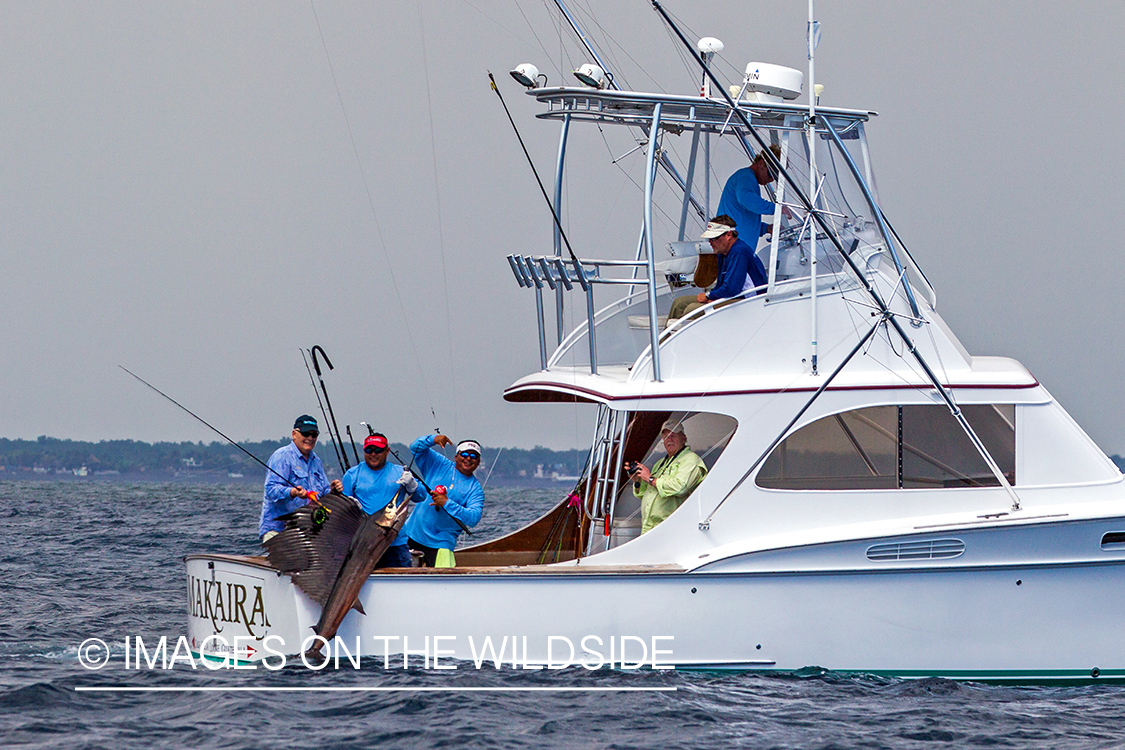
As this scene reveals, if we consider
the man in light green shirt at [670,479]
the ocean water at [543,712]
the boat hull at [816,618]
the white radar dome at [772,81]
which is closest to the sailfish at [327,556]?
the boat hull at [816,618]

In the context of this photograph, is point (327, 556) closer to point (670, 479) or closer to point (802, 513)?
point (670, 479)

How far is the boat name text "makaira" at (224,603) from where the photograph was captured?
9.34 m

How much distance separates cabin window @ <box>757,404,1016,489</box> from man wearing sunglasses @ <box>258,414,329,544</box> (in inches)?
127

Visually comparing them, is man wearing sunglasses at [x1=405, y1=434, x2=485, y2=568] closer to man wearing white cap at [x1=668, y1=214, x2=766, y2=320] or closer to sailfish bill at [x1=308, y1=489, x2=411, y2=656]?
sailfish bill at [x1=308, y1=489, x2=411, y2=656]

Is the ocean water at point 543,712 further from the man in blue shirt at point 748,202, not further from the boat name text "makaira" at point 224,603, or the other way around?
the man in blue shirt at point 748,202

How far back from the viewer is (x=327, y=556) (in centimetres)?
899

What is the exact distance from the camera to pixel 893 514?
364 inches

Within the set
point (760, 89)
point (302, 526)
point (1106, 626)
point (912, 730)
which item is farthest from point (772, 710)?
point (760, 89)

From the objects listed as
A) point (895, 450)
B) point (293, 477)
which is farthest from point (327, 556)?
point (895, 450)

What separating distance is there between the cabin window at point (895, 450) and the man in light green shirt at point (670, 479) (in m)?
0.49

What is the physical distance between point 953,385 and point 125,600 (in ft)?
32.2

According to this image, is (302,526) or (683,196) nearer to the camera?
(302,526)

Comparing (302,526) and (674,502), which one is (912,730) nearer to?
(674,502)

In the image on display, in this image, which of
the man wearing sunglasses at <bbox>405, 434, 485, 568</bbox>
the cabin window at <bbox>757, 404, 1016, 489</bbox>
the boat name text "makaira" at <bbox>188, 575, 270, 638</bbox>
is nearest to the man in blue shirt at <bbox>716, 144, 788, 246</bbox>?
the cabin window at <bbox>757, 404, 1016, 489</bbox>
